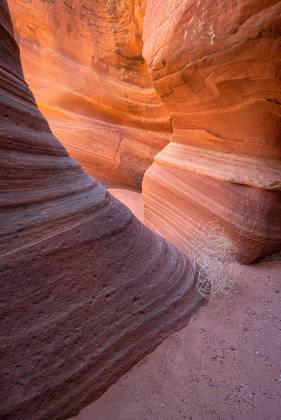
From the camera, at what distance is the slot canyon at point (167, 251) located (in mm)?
1123

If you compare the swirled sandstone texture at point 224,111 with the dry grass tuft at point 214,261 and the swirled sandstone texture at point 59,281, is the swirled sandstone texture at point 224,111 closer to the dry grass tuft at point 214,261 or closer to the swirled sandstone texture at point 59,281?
the dry grass tuft at point 214,261

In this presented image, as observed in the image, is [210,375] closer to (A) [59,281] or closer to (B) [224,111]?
(A) [59,281]

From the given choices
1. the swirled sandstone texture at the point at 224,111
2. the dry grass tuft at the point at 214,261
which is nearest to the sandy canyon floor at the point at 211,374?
the dry grass tuft at the point at 214,261

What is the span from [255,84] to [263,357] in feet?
7.07

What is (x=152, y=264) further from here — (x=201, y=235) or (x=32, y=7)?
(x=32, y=7)

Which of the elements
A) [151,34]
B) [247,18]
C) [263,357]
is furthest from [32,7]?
[263,357]

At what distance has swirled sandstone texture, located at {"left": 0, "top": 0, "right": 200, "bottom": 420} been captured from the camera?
41.3 inches

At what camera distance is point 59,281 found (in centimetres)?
122

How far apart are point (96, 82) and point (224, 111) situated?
3806mm

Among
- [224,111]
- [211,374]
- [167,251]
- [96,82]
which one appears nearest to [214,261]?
[167,251]

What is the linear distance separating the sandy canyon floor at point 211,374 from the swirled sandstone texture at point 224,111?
2.76ft

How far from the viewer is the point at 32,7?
16.9ft

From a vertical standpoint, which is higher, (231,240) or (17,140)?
(17,140)

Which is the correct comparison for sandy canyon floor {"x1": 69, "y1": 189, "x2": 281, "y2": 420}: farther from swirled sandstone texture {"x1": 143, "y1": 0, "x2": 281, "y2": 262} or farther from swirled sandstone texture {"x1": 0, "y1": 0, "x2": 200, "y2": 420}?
swirled sandstone texture {"x1": 143, "y1": 0, "x2": 281, "y2": 262}
